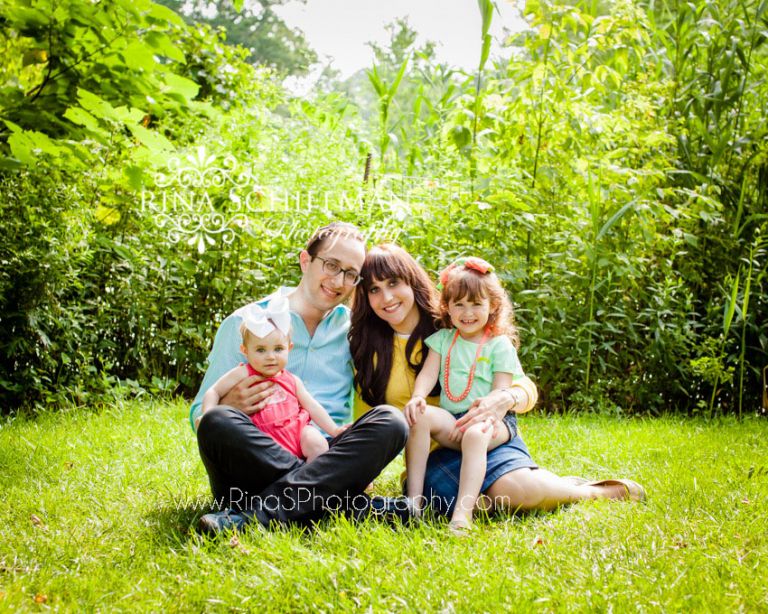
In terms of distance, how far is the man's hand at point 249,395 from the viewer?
2.60 m

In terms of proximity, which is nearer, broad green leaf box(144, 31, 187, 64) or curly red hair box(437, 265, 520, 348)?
curly red hair box(437, 265, 520, 348)

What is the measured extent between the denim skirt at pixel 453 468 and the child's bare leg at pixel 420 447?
0.06 m

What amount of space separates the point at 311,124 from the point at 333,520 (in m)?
4.12

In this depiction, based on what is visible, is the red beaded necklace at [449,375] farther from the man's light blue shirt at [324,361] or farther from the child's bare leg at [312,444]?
the child's bare leg at [312,444]

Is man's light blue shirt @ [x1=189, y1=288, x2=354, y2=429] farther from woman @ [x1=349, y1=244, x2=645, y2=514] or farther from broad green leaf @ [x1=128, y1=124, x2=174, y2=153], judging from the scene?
broad green leaf @ [x1=128, y1=124, x2=174, y2=153]

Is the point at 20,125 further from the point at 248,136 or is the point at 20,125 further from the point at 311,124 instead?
the point at 311,124

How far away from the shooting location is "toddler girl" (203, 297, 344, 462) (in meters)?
2.61

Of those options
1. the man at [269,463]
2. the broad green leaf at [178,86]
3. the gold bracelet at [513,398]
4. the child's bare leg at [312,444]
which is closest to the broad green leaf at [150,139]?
the broad green leaf at [178,86]

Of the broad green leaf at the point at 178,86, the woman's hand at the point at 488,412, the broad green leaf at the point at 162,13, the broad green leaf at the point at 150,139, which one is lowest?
the woman's hand at the point at 488,412

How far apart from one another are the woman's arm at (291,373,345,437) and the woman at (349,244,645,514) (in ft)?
0.96

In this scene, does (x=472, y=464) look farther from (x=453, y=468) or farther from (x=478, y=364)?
(x=478, y=364)

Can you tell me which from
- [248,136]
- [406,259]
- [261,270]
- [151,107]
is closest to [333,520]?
[406,259]

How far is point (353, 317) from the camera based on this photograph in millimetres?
3008

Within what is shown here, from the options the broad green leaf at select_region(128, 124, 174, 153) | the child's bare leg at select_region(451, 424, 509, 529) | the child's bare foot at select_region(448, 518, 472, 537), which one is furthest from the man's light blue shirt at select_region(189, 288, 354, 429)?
the broad green leaf at select_region(128, 124, 174, 153)
